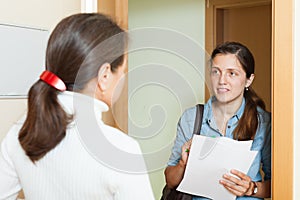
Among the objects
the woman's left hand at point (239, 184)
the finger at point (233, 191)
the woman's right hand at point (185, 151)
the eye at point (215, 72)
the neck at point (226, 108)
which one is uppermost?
the eye at point (215, 72)

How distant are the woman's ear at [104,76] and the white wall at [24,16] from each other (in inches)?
28.4

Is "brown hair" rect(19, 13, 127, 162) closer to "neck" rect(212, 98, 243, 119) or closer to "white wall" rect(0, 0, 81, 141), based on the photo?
"white wall" rect(0, 0, 81, 141)

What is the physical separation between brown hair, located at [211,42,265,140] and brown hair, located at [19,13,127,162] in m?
0.80

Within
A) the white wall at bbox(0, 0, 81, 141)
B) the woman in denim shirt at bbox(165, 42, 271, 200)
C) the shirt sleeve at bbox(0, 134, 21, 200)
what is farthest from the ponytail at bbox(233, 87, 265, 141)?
the shirt sleeve at bbox(0, 134, 21, 200)

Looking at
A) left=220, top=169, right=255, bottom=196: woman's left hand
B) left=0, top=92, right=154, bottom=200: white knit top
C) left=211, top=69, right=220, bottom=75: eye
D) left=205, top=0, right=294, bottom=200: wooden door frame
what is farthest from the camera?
left=211, top=69, right=220, bottom=75: eye

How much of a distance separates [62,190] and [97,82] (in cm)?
20

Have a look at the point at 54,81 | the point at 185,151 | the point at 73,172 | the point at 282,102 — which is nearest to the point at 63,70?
the point at 54,81

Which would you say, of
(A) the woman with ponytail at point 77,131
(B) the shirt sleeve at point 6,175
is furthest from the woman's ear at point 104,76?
(B) the shirt sleeve at point 6,175

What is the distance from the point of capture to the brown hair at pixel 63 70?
0.69 meters

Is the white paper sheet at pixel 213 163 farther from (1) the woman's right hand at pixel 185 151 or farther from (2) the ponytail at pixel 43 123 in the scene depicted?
(2) the ponytail at pixel 43 123

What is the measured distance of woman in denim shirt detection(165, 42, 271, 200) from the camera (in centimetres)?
136

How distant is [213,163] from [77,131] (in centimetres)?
76

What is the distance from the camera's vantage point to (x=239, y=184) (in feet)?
4.42

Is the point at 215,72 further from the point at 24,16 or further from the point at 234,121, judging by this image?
the point at 24,16
